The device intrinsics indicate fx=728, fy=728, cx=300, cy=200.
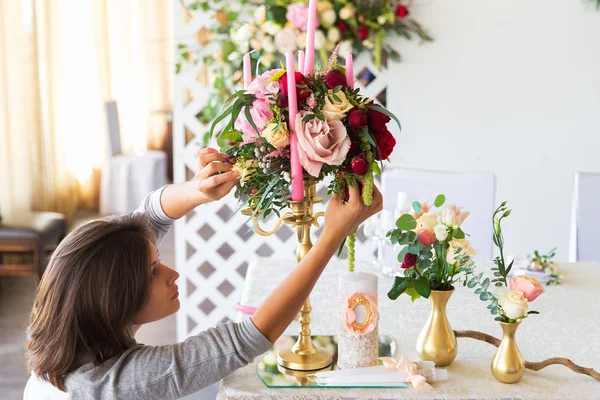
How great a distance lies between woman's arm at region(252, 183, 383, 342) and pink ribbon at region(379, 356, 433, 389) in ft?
0.79

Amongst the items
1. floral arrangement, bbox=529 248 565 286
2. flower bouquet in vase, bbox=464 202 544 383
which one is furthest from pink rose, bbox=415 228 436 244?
floral arrangement, bbox=529 248 565 286

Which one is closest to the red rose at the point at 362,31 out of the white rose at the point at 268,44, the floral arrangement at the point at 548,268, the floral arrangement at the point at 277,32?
the floral arrangement at the point at 277,32

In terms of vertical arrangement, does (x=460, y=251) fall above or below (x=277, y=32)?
below

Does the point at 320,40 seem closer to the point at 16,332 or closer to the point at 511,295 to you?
the point at 511,295

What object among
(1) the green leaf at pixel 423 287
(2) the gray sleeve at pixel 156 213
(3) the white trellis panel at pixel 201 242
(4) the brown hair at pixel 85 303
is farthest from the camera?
(3) the white trellis panel at pixel 201 242

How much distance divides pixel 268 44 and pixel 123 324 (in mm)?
1835

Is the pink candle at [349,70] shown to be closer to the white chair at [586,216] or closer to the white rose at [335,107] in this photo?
the white rose at [335,107]

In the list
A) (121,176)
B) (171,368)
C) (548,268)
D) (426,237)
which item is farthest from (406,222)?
(121,176)

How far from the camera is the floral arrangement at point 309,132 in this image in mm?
1155

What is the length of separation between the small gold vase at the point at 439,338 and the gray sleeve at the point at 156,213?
0.62 metres

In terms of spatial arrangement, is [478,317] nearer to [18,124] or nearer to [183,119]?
[183,119]

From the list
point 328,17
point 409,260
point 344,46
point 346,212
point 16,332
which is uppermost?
point 328,17

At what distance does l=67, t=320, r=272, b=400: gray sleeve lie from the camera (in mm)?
1207

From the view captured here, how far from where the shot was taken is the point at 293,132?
1162 millimetres
